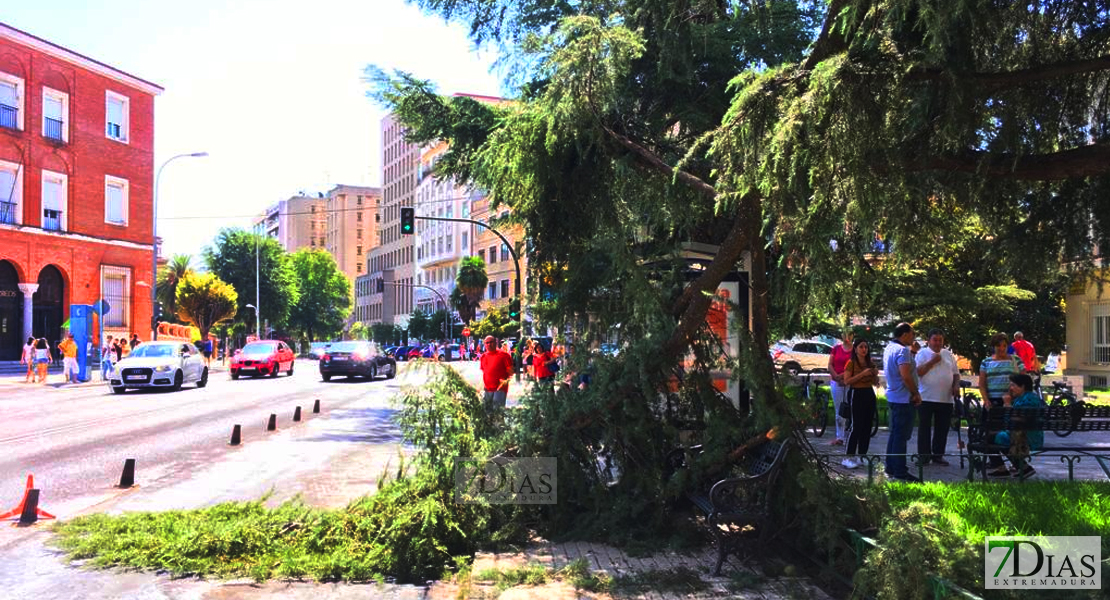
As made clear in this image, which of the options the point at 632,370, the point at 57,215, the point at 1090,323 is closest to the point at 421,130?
the point at 632,370

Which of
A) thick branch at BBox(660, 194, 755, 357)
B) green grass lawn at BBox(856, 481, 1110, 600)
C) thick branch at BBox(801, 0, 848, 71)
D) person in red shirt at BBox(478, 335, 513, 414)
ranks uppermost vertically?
thick branch at BBox(801, 0, 848, 71)

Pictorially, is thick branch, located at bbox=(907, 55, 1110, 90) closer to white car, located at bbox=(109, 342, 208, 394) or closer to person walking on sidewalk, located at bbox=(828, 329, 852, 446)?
person walking on sidewalk, located at bbox=(828, 329, 852, 446)

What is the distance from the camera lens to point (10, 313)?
3697cm

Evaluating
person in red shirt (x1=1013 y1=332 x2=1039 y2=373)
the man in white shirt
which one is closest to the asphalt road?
the man in white shirt

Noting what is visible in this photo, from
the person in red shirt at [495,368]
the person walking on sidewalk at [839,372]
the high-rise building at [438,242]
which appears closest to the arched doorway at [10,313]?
the person in red shirt at [495,368]

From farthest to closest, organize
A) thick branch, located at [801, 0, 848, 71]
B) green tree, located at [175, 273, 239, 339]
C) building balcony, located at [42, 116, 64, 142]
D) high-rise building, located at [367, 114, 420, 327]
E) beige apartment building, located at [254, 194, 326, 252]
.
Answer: beige apartment building, located at [254, 194, 326, 252] → high-rise building, located at [367, 114, 420, 327] → green tree, located at [175, 273, 239, 339] → building balcony, located at [42, 116, 64, 142] → thick branch, located at [801, 0, 848, 71]

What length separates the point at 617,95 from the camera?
7.64 meters

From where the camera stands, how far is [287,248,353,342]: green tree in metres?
97.1

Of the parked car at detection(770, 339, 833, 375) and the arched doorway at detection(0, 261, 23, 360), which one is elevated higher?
the arched doorway at detection(0, 261, 23, 360)

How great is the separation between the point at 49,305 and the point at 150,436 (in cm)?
2978

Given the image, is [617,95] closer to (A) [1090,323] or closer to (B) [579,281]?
(B) [579,281]

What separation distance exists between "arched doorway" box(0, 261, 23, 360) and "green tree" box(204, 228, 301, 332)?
37.6 meters

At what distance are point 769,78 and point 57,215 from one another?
1644 inches

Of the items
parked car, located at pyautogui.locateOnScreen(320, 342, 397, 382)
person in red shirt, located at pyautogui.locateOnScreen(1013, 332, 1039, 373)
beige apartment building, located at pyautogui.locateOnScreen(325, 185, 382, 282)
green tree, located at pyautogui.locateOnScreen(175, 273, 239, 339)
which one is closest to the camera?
person in red shirt, located at pyautogui.locateOnScreen(1013, 332, 1039, 373)
